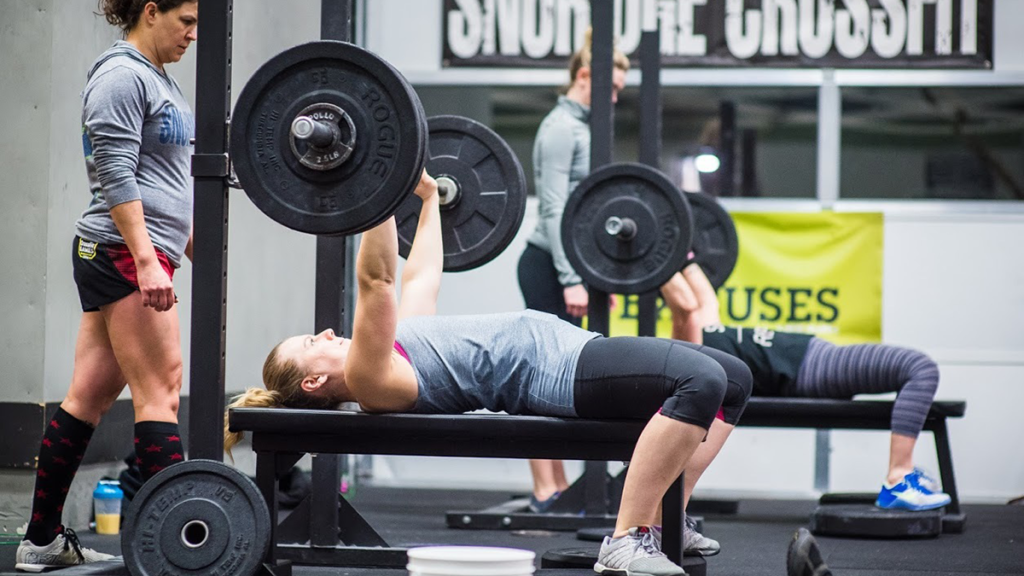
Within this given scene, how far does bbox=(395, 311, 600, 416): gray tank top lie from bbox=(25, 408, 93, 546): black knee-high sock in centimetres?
76

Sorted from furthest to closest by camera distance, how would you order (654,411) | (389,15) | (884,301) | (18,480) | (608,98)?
(389,15) < (884,301) < (608,98) < (18,480) < (654,411)

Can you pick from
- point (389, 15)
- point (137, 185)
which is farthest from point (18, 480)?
point (389, 15)

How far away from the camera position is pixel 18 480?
3533 millimetres

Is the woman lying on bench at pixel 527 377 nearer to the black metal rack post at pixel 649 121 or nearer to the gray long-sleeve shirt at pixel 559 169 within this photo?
the black metal rack post at pixel 649 121

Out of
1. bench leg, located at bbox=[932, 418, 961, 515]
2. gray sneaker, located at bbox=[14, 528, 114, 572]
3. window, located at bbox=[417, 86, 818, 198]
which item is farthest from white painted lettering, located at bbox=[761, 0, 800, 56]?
gray sneaker, located at bbox=[14, 528, 114, 572]

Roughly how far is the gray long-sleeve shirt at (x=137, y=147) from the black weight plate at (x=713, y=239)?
2.46 metres

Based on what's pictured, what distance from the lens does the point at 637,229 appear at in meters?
3.75

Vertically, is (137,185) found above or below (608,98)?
below

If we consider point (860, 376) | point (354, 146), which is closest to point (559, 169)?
point (860, 376)

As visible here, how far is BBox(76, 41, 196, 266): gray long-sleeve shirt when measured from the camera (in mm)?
2545

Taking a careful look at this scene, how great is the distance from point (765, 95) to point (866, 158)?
530 mm

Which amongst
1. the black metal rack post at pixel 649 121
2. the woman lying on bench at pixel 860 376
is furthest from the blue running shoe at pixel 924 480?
the black metal rack post at pixel 649 121

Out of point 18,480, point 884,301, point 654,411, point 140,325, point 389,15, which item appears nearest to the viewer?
point 654,411

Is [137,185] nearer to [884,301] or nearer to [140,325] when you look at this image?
[140,325]
